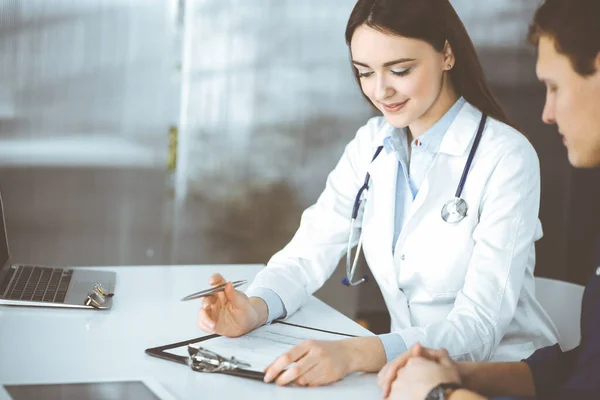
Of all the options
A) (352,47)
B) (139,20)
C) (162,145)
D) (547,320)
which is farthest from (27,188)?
(547,320)

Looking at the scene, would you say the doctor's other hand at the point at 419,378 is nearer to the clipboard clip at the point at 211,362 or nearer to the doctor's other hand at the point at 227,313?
the clipboard clip at the point at 211,362

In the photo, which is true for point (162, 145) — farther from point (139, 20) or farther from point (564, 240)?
point (564, 240)

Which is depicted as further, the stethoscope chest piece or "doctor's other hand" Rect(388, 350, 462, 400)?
the stethoscope chest piece

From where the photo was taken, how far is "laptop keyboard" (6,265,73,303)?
1.56m

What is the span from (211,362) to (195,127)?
2.28 metres

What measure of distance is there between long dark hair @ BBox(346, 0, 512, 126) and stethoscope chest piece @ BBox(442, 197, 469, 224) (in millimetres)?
260

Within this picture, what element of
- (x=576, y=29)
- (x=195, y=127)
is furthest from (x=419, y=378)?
(x=195, y=127)

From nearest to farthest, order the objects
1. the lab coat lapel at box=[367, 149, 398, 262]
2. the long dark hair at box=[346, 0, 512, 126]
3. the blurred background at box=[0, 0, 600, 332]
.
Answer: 1. the long dark hair at box=[346, 0, 512, 126]
2. the lab coat lapel at box=[367, 149, 398, 262]
3. the blurred background at box=[0, 0, 600, 332]

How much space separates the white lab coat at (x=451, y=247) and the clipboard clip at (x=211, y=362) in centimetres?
33


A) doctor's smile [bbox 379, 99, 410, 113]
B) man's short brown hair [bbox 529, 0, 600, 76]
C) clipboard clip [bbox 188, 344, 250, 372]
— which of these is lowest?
clipboard clip [bbox 188, 344, 250, 372]

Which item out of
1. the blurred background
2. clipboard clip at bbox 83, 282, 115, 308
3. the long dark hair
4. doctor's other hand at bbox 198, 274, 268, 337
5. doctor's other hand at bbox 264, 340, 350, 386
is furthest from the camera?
the blurred background

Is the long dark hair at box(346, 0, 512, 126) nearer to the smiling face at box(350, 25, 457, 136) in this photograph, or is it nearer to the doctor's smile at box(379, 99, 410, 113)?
the smiling face at box(350, 25, 457, 136)

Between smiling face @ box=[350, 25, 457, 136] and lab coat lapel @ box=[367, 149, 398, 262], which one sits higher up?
smiling face @ box=[350, 25, 457, 136]

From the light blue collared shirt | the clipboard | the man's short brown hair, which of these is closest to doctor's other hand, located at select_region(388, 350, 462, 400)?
the clipboard
